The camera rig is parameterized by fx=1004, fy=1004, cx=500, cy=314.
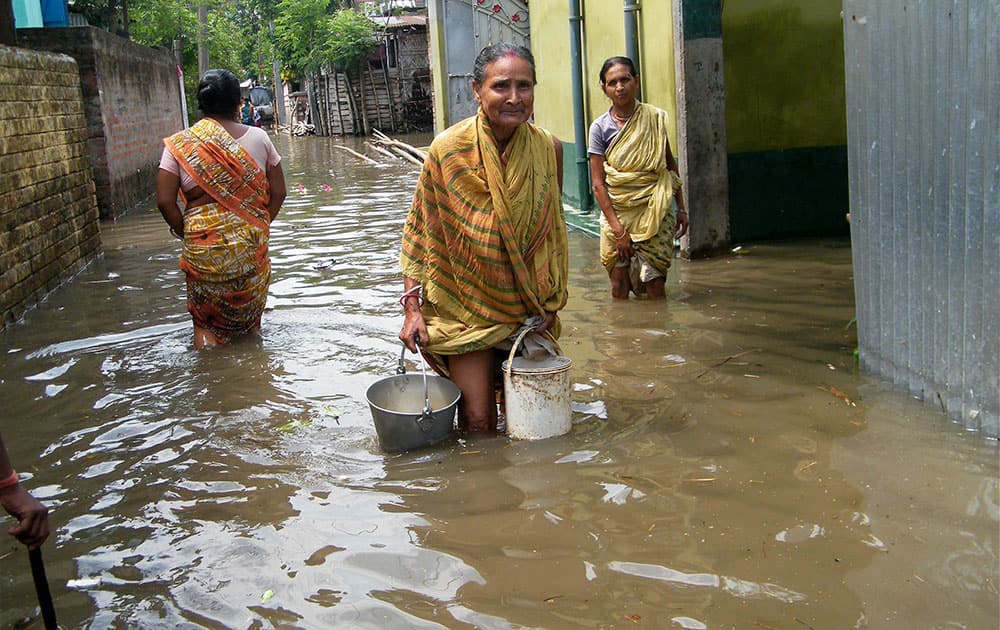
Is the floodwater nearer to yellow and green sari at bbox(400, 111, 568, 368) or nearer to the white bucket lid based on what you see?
the white bucket lid

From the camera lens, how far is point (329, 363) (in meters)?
6.06

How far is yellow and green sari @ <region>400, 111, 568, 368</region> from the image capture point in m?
4.16

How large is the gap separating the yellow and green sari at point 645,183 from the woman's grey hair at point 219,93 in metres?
2.49

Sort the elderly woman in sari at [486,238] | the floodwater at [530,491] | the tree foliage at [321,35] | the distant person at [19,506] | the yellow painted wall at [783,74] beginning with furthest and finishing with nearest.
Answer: the tree foliage at [321,35], the yellow painted wall at [783,74], the elderly woman in sari at [486,238], the floodwater at [530,491], the distant person at [19,506]

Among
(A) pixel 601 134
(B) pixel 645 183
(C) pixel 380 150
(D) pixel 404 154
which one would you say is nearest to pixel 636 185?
(B) pixel 645 183

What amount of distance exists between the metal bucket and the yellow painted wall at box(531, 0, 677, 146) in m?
4.56

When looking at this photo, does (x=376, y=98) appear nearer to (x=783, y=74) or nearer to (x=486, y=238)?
(x=783, y=74)

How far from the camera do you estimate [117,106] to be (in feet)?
47.1

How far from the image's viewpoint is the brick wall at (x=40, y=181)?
7.55 m

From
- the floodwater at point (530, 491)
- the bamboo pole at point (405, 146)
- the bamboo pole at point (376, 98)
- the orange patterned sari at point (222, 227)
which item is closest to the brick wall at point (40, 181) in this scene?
the floodwater at point (530, 491)

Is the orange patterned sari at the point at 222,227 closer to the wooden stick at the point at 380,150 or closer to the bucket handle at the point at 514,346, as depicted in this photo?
the bucket handle at the point at 514,346

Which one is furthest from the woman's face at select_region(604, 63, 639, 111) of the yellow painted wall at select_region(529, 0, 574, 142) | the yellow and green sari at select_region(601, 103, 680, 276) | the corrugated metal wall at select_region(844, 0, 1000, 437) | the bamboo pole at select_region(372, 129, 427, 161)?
the bamboo pole at select_region(372, 129, 427, 161)

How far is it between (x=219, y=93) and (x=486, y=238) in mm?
2599

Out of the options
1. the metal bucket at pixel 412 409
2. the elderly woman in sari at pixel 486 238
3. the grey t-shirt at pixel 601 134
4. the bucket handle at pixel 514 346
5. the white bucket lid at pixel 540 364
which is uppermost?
the grey t-shirt at pixel 601 134
